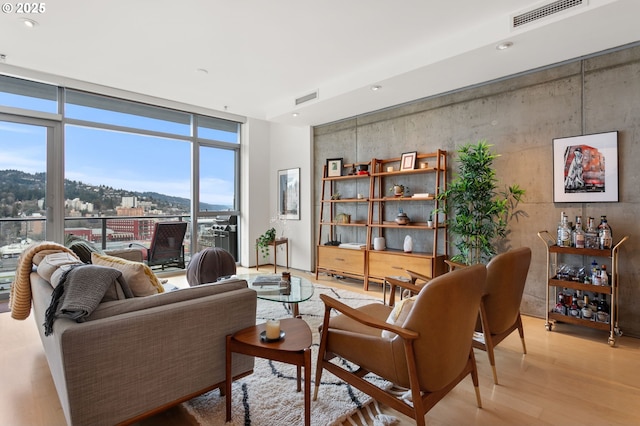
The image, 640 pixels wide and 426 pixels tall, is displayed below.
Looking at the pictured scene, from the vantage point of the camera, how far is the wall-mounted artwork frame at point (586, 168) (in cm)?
316

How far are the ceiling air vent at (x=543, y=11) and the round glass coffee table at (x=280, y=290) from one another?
2.99 metres

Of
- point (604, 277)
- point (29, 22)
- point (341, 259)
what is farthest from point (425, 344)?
point (29, 22)

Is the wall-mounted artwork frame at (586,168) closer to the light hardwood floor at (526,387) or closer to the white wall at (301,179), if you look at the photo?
the light hardwood floor at (526,387)

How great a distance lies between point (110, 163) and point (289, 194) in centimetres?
295

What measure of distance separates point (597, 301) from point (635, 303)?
31 centimetres

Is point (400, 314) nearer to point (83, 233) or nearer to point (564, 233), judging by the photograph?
point (564, 233)

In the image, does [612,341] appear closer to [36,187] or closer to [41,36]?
[41,36]

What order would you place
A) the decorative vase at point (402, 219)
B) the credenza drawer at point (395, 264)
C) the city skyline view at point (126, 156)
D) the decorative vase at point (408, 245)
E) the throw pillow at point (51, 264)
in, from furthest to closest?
the decorative vase at point (402, 219), the decorative vase at point (408, 245), the city skyline view at point (126, 156), the credenza drawer at point (395, 264), the throw pillow at point (51, 264)

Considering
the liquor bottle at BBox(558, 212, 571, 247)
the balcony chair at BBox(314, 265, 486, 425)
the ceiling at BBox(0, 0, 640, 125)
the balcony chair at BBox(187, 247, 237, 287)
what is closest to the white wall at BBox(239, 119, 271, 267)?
the ceiling at BBox(0, 0, 640, 125)

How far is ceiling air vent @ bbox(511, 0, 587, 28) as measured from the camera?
2.58 meters

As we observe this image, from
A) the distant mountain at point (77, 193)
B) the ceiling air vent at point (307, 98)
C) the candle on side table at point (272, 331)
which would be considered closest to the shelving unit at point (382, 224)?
the ceiling air vent at point (307, 98)

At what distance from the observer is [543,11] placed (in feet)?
8.89

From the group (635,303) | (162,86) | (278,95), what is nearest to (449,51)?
(278,95)

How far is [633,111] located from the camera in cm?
307
